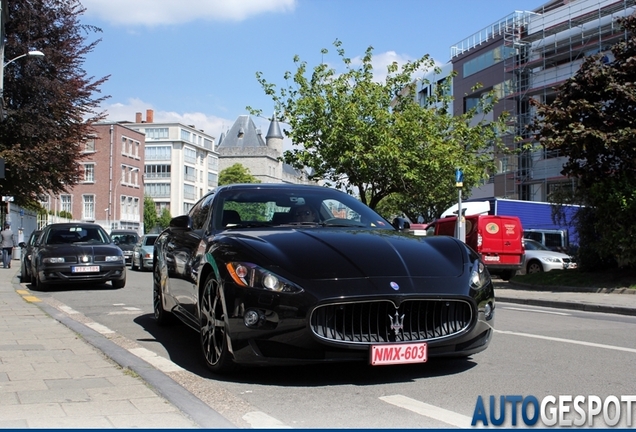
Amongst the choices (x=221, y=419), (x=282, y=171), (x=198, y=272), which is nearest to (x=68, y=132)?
(x=198, y=272)

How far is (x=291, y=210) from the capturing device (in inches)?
261

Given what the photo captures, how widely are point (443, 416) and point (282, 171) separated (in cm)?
18166

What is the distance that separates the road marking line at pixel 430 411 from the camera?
4.16 meters

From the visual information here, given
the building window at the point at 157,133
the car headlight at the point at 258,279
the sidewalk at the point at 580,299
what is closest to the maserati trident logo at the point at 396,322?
the car headlight at the point at 258,279

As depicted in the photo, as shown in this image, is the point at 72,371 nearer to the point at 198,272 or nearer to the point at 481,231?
the point at 198,272

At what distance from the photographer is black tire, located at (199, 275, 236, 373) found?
5297 mm

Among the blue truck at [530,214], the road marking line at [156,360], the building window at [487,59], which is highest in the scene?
the building window at [487,59]

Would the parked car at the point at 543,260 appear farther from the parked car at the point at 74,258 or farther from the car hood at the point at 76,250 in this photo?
A: the car hood at the point at 76,250

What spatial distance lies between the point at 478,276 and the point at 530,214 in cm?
2584

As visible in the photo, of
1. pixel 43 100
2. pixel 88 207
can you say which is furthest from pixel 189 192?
pixel 43 100

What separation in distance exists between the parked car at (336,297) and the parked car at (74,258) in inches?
383

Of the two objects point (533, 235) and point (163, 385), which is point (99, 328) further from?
point (533, 235)

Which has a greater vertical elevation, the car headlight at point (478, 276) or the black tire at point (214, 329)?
the car headlight at point (478, 276)

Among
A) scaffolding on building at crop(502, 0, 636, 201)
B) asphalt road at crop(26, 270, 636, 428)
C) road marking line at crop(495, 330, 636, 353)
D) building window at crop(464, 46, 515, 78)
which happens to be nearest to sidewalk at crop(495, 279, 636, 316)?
asphalt road at crop(26, 270, 636, 428)
